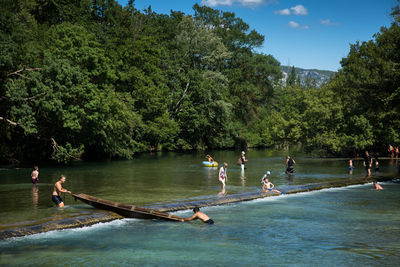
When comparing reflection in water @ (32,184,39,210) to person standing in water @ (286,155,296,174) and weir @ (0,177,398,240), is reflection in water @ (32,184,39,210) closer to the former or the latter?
weir @ (0,177,398,240)

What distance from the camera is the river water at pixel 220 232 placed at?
15.7 m

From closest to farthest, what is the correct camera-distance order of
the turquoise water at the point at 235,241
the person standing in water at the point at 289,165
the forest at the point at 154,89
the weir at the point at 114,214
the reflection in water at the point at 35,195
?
the turquoise water at the point at 235,241
the weir at the point at 114,214
the reflection in water at the point at 35,195
the person standing in water at the point at 289,165
the forest at the point at 154,89

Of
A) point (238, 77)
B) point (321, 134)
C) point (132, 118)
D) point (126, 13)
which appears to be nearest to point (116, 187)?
point (132, 118)

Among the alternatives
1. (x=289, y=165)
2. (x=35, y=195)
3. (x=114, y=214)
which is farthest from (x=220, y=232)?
(x=289, y=165)

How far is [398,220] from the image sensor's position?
71.2 ft

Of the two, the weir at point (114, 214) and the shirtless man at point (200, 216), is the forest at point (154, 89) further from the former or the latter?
the shirtless man at point (200, 216)

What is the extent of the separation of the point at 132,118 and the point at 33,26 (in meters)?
15.7

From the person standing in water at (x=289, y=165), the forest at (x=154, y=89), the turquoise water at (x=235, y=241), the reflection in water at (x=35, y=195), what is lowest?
the turquoise water at (x=235, y=241)

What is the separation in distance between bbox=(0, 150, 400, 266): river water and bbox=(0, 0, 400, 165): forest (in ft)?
47.5

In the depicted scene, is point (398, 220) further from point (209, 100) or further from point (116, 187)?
point (209, 100)

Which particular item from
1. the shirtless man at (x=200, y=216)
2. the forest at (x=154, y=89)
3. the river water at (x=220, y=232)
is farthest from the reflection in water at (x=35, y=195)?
the forest at (x=154, y=89)

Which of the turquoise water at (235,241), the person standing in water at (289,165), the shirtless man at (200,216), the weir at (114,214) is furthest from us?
the person standing in water at (289,165)

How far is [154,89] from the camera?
6575 centimetres

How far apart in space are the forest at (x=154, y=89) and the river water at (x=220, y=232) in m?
14.5
